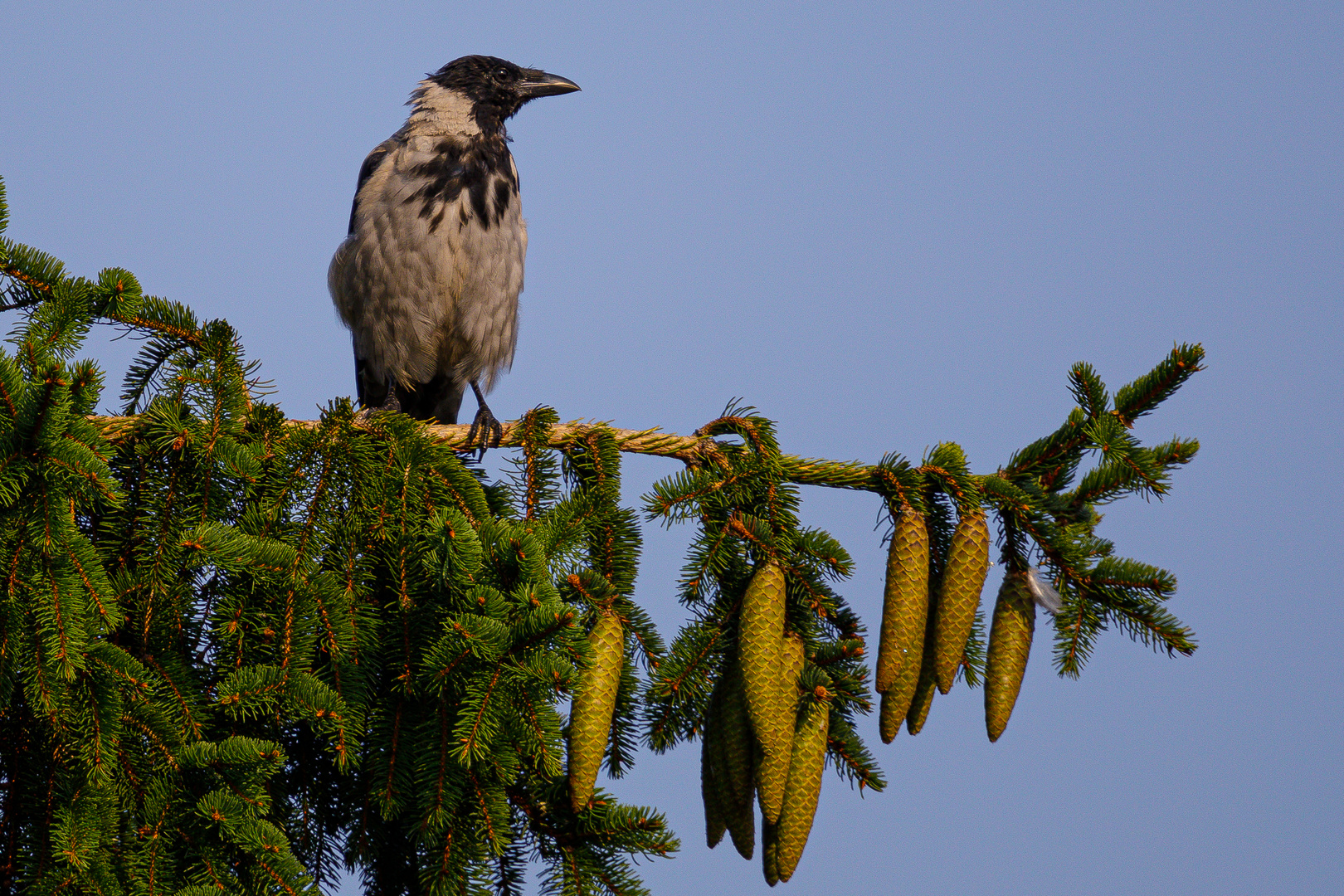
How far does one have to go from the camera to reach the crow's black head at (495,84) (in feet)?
19.6

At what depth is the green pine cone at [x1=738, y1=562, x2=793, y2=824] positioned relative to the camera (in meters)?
2.20

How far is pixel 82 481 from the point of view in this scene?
216cm

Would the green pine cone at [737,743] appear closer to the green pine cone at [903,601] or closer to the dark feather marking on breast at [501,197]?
the green pine cone at [903,601]

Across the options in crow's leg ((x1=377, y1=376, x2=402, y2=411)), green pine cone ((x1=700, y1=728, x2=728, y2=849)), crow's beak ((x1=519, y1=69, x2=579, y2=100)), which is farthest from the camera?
crow's beak ((x1=519, y1=69, x2=579, y2=100))

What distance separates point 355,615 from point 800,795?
1011 millimetres

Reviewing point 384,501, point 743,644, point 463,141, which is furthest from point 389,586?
point 463,141

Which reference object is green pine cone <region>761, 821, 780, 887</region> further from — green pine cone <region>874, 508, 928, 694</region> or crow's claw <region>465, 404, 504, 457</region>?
crow's claw <region>465, 404, 504, 457</region>

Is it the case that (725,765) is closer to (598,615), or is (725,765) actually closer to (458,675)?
(598,615)

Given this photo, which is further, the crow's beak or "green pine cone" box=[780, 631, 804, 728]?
the crow's beak

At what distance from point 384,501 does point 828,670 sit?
1099 mm

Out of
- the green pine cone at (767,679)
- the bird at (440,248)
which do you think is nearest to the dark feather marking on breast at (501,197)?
the bird at (440,248)

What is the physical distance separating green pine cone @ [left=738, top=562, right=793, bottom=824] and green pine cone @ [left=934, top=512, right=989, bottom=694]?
327 mm

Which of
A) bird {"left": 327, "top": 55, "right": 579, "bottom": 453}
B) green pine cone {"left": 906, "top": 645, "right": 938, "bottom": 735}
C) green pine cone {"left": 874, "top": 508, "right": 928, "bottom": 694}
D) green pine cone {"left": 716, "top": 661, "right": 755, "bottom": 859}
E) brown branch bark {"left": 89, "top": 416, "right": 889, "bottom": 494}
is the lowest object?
green pine cone {"left": 716, "top": 661, "right": 755, "bottom": 859}

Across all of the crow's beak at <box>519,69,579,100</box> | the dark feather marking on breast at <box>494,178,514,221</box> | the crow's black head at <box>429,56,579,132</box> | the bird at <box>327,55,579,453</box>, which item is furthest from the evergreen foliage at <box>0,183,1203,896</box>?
the crow's beak at <box>519,69,579,100</box>
